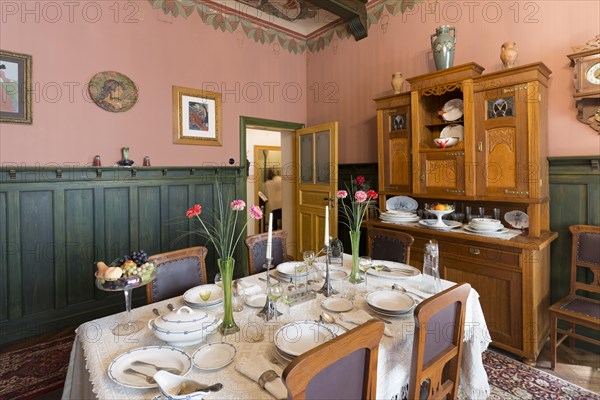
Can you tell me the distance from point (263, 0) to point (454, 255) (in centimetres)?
350

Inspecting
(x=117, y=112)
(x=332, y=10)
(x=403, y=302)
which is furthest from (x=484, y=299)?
(x=117, y=112)

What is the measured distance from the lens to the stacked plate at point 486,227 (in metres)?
2.50

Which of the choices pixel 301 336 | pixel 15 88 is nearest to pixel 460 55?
pixel 301 336

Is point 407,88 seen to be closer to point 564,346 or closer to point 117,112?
point 564,346

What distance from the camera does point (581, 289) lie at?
236 cm

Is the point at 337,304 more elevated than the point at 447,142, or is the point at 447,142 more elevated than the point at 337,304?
the point at 447,142

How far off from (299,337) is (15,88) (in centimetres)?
312

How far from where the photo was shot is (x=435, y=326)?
47.4 inches

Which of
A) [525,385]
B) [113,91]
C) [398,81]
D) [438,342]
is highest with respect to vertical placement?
[398,81]

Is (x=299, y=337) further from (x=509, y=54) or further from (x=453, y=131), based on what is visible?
(x=509, y=54)

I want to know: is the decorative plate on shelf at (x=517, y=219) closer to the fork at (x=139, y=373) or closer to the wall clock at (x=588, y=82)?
the wall clock at (x=588, y=82)

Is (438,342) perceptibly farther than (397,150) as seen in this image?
No

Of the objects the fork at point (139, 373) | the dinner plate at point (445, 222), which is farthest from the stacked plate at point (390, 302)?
the dinner plate at point (445, 222)

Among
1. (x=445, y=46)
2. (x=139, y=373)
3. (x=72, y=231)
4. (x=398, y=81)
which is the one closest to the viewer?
(x=139, y=373)
